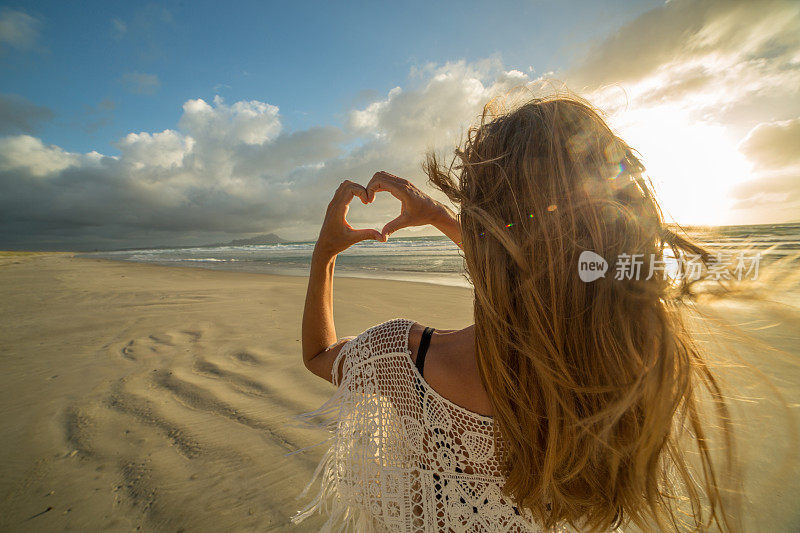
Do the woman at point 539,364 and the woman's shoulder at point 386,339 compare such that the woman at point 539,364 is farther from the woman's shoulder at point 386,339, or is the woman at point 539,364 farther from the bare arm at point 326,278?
the bare arm at point 326,278

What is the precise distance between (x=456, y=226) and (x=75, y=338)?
535 cm

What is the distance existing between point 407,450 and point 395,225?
80 centimetres

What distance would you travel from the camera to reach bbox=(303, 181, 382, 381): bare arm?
4.05 feet

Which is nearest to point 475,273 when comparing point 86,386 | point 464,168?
point 464,168

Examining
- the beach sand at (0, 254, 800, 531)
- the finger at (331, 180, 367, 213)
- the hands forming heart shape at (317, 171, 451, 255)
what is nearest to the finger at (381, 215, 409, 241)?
the hands forming heart shape at (317, 171, 451, 255)

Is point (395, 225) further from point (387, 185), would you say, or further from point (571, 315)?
point (571, 315)

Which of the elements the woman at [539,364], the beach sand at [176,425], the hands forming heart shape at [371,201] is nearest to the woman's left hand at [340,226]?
the hands forming heart shape at [371,201]

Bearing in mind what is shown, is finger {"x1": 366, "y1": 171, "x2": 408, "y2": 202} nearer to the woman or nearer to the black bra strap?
the woman

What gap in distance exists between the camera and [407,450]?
1.07m

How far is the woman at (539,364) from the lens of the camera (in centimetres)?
78

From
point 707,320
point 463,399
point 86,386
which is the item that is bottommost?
point 86,386

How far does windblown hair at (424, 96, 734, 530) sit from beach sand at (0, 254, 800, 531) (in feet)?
1.68

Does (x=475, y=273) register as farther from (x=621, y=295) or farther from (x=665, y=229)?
(x=665, y=229)

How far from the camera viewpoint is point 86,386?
2.88 meters
